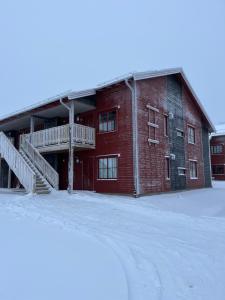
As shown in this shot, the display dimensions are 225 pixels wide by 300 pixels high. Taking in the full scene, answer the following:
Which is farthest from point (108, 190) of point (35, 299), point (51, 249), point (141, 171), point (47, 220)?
point (35, 299)

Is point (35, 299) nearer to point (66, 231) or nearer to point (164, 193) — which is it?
point (66, 231)

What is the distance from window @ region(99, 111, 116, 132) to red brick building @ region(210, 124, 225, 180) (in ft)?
74.7

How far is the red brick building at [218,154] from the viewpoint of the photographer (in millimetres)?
34812

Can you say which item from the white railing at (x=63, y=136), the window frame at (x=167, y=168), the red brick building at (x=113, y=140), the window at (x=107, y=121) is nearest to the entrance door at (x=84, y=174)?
the red brick building at (x=113, y=140)

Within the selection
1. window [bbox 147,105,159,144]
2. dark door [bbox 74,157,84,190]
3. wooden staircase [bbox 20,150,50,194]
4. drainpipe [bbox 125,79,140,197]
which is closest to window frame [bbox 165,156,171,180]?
window [bbox 147,105,159,144]

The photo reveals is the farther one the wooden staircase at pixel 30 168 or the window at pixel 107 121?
the window at pixel 107 121

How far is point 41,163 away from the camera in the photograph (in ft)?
53.9

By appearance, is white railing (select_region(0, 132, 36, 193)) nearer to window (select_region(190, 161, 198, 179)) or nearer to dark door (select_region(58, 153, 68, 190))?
dark door (select_region(58, 153, 68, 190))

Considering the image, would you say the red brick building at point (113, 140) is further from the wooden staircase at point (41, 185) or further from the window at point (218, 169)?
the window at point (218, 169)

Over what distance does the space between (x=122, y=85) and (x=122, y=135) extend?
9.12 feet

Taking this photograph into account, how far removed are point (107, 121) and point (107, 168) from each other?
2.71m

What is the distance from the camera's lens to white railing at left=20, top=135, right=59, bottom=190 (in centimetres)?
1556

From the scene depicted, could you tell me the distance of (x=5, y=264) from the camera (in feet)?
15.0

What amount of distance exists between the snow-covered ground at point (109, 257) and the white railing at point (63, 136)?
6859 millimetres
